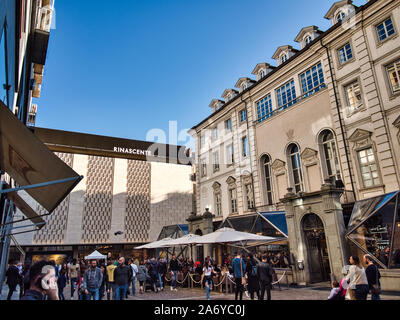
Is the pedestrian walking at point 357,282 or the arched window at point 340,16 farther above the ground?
the arched window at point 340,16

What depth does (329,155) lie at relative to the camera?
19.0 meters

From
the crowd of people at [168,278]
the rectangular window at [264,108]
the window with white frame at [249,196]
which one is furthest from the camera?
the window with white frame at [249,196]

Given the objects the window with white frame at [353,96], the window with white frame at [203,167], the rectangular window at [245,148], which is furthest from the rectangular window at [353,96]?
the window with white frame at [203,167]

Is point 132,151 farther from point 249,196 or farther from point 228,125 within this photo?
point 249,196

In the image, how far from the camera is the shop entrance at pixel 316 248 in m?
16.7

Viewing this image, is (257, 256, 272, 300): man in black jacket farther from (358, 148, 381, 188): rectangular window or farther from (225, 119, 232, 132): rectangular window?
(225, 119, 232, 132): rectangular window

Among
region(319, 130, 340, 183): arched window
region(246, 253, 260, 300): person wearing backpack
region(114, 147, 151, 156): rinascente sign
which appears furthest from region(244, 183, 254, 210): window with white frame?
region(114, 147, 151, 156): rinascente sign

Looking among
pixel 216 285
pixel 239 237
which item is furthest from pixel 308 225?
pixel 216 285

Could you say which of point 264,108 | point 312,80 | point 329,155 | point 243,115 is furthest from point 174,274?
point 312,80

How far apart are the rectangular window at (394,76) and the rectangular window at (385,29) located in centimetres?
180

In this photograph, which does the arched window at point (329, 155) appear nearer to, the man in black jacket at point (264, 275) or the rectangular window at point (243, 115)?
the rectangular window at point (243, 115)

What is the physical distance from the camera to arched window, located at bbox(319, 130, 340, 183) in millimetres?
18422

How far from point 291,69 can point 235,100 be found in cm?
688

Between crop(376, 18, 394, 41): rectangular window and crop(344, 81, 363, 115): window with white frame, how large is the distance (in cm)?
276
